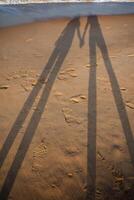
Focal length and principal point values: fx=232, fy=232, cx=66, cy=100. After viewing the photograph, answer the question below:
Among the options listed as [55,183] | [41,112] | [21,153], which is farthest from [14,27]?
[55,183]

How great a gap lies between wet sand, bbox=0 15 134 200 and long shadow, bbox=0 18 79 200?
13 mm

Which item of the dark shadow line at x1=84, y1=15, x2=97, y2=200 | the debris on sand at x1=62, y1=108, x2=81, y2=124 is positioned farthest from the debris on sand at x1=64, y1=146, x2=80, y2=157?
the debris on sand at x1=62, y1=108, x2=81, y2=124

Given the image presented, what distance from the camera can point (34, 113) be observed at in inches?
160

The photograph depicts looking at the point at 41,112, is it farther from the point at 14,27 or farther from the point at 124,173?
the point at 14,27

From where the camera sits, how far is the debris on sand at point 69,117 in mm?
3871

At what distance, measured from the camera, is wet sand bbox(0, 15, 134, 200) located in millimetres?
3057

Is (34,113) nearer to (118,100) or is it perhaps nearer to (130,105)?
(118,100)

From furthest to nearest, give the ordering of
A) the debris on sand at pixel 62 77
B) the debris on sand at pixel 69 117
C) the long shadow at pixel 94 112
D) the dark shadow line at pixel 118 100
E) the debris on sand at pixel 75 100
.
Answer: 1. the debris on sand at pixel 62 77
2. the debris on sand at pixel 75 100
3. the debris on sand at pixel 69 117
4. the dark shadow line at pixel 118 100
5. the long shadow at pixel 94 112

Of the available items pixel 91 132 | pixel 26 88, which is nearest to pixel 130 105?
pixel 91 132

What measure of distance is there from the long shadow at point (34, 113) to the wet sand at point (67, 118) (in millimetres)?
13

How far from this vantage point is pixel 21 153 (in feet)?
11.3

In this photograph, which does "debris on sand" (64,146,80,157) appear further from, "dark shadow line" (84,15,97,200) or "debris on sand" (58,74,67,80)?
"debris on sand" (58,74,67,80)

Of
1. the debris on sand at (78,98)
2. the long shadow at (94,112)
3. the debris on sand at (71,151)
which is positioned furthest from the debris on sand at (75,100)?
the debris on sand at (71,151)

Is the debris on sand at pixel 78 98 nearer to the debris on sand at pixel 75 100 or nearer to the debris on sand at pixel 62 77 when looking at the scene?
the debris on sand at pixel 75 100
